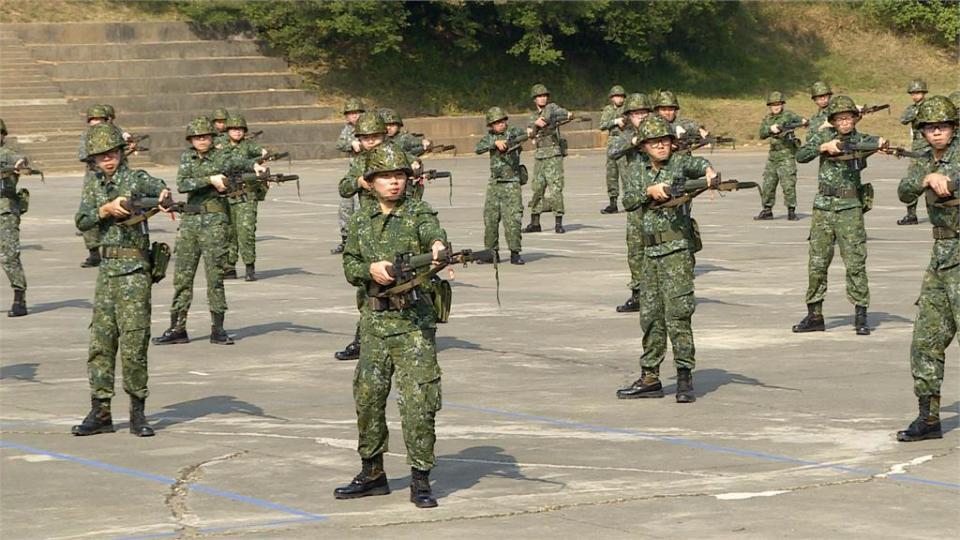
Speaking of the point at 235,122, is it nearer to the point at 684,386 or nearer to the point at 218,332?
the point at 218,332

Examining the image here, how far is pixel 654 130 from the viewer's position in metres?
14.1

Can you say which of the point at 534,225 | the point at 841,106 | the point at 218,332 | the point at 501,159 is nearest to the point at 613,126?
the point at 534,225

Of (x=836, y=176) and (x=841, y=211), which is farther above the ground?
(x=836, y=176)

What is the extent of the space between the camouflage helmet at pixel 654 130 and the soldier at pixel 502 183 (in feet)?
32.7

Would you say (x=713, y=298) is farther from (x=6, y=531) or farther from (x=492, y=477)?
(x=6, y=531)

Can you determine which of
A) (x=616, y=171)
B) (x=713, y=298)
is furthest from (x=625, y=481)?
(x=616, y=171)

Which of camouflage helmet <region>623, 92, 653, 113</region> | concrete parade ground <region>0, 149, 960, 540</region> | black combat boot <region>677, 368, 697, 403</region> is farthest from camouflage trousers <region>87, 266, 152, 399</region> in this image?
camouflage helmet <region>623, 92, 653, 113</region>

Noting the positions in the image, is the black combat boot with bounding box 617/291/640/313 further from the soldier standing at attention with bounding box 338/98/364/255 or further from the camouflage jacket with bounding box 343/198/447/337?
the camouflage jacket with bounding box 343/198/447/337

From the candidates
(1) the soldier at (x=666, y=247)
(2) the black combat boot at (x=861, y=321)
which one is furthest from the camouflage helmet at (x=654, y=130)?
(2) the black combat boot at (x=861, y=321)

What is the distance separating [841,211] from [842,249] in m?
0.39

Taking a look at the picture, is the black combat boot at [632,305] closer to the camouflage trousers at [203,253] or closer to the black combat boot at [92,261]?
the camouflage trousers at [203,253]

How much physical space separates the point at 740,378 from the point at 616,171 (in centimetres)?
1861

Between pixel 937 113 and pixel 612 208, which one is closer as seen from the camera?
pixel 937 113

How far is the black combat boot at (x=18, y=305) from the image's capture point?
20703mm
